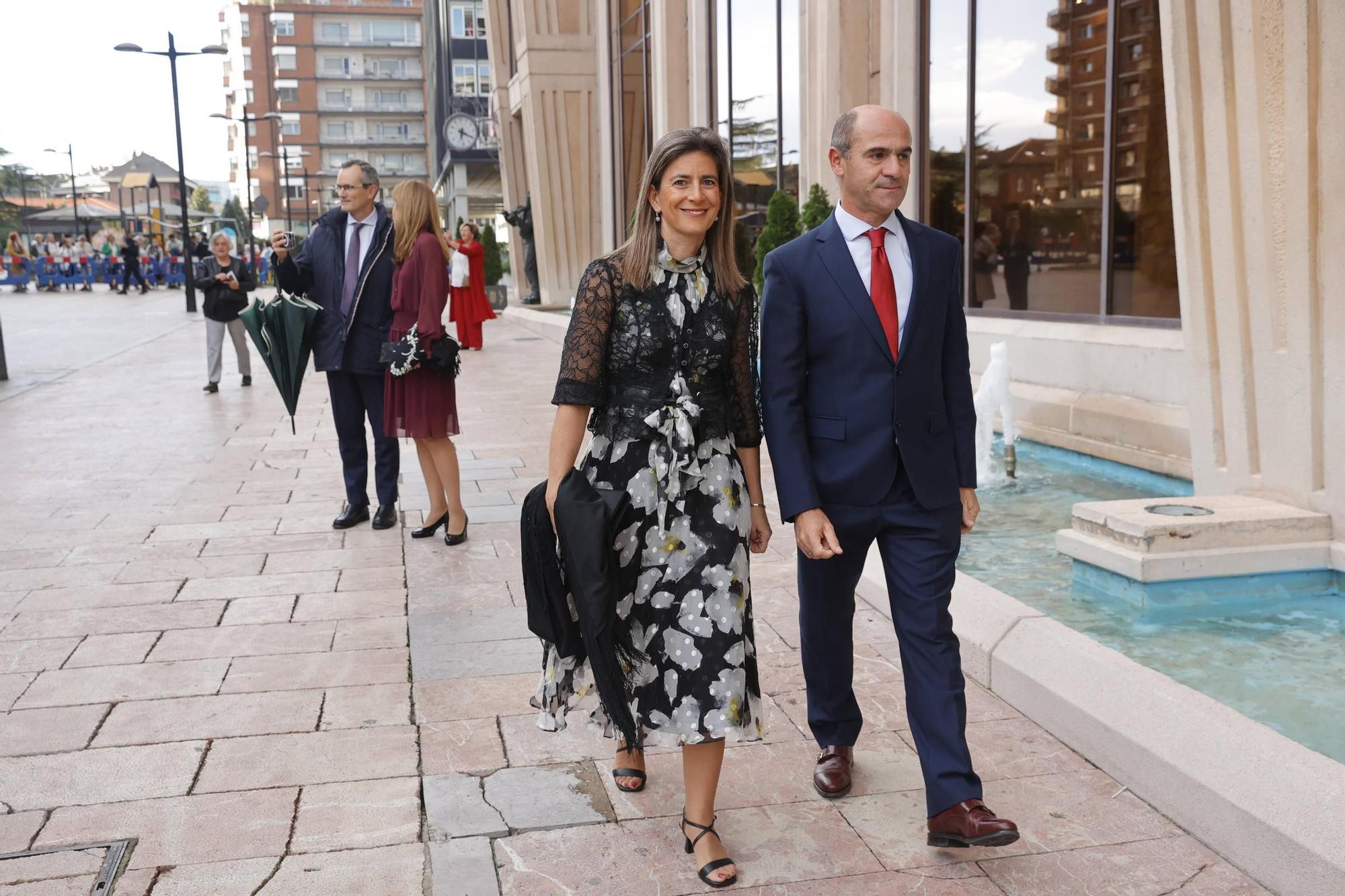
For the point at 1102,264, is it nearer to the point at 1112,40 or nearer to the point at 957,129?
the point at 1112,40

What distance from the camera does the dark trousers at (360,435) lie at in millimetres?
7234

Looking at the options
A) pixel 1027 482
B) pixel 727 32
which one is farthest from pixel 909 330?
pixel 727 32

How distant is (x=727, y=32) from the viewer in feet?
67.5

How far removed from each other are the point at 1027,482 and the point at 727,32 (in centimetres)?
1359

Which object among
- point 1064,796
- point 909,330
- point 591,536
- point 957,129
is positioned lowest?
point 1064,796

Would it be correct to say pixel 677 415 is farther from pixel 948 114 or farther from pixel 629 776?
pixel 948 114

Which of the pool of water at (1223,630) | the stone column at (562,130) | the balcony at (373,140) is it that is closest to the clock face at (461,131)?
the stone column at (562,130)

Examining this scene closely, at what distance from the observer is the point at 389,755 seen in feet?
13.3

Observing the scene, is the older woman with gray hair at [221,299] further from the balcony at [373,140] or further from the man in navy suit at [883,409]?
the balcony at [373,140]

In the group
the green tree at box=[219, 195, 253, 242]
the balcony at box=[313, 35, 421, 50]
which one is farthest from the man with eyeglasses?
the balcony at box=[313, 35, 421, 50]

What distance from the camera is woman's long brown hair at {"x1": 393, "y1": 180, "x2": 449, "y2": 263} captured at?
6793 mm

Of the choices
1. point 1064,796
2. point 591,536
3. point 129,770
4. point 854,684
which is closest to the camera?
point 591,536

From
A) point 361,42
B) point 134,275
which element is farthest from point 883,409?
point 361,42

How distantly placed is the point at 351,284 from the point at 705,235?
4187 millimetres
